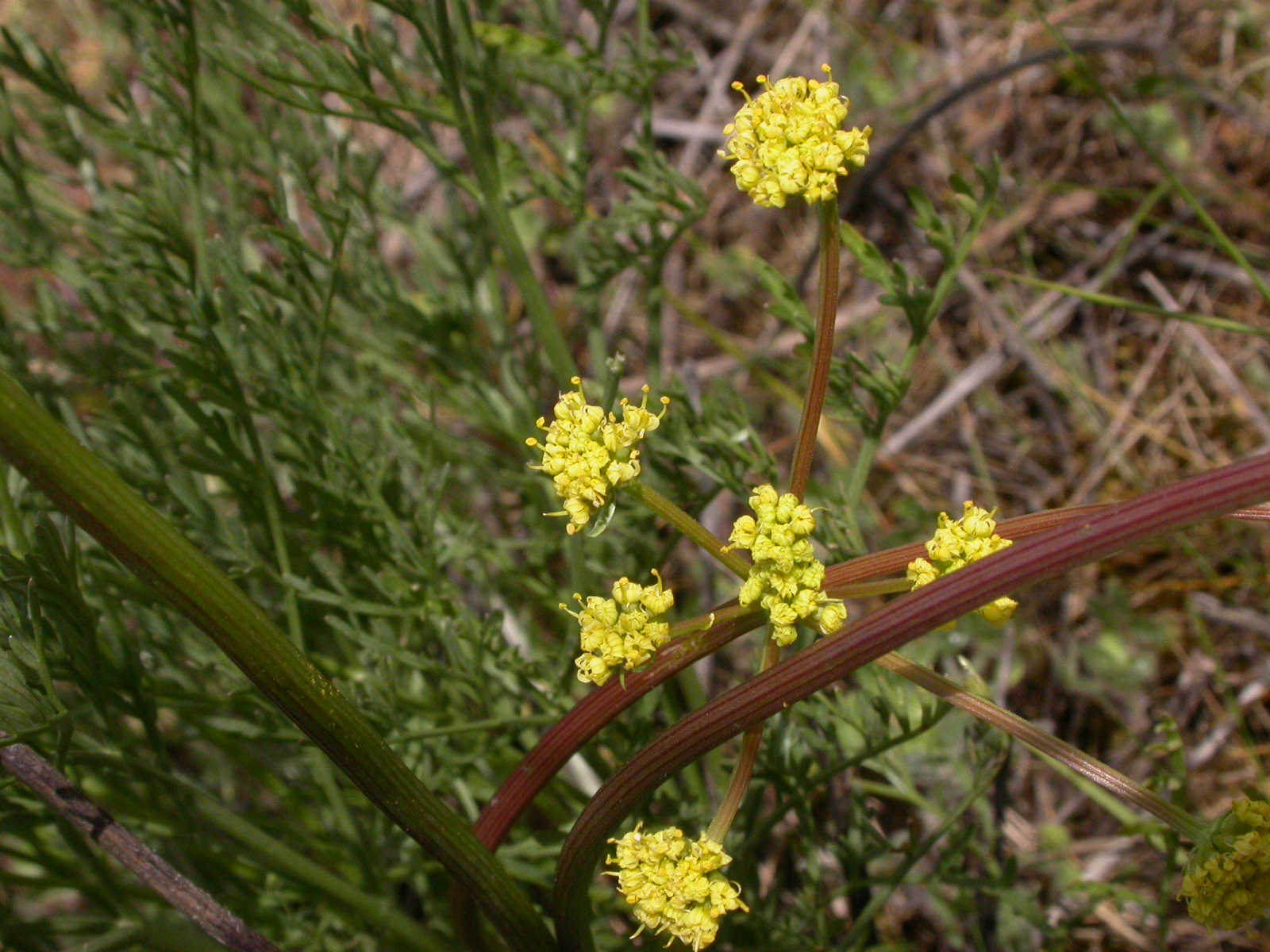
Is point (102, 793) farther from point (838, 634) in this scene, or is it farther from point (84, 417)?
point (838, 634)

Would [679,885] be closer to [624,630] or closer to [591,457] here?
[624,630]

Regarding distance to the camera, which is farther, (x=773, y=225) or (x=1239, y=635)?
(x=773, y=225)

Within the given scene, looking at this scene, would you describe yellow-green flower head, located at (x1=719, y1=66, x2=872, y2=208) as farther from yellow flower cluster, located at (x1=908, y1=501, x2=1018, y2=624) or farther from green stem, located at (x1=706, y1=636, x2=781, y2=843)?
green stem, located at (x1=706, y1=636, x2=781, y2=843)

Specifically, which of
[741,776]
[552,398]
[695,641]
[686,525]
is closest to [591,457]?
[686,525]

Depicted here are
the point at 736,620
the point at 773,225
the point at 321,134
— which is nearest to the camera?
the point at 736,620

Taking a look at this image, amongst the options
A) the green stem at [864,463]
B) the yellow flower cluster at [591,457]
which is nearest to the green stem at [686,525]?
the yellow flower cluster at [591,457]

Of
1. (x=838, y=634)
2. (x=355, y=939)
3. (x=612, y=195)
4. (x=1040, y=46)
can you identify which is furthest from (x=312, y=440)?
(x=1040, y=46)

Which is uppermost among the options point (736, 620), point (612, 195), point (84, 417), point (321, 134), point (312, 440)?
point (612, 195)
